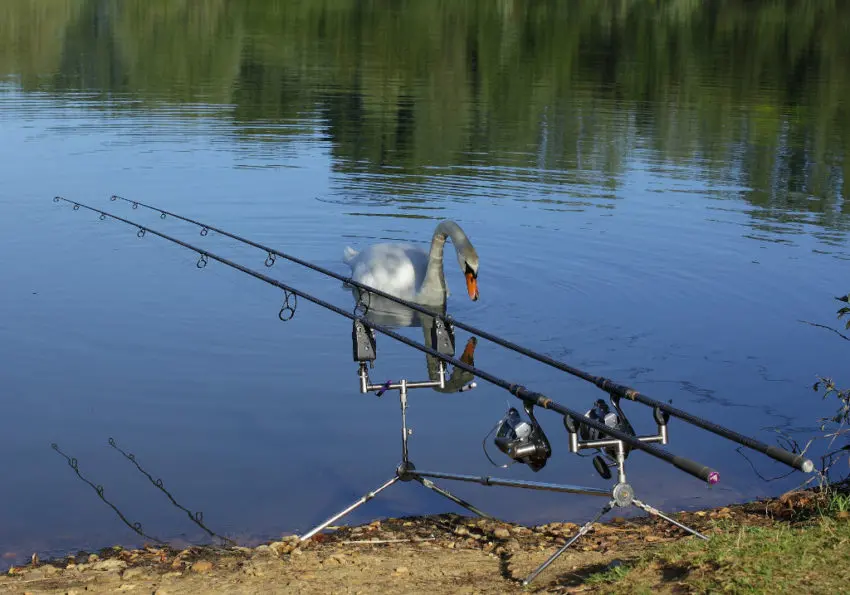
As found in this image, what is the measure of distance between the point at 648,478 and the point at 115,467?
12.3 ft

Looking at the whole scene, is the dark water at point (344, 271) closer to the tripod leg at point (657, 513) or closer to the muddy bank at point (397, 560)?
the muddy bank at point (397, 560)

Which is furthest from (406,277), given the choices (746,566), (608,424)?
(746,566)

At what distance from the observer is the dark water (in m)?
8.72

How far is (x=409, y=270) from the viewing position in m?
13.0

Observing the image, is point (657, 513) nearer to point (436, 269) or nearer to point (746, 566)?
point (746, 566)

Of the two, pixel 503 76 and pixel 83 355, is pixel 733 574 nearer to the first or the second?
pixel 83 355

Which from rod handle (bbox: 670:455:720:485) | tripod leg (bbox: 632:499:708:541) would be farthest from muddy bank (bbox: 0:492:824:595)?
rod handle (bbox: 670:455:720:485)

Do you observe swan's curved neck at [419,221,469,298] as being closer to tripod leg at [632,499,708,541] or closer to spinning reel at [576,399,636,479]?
spinning reel at [576,399,636,479]

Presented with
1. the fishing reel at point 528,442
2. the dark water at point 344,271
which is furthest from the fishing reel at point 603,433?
the dark water at point 344,271

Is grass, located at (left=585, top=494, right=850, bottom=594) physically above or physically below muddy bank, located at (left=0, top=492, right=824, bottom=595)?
above

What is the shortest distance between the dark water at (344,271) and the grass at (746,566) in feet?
7.09

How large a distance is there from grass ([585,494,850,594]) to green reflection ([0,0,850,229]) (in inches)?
466

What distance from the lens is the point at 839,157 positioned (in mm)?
22797

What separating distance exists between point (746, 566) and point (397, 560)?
212cm
